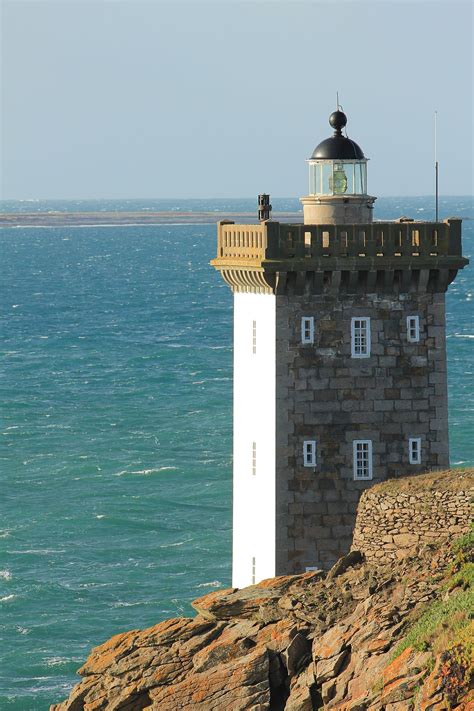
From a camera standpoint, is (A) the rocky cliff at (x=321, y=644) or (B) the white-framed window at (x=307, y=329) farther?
(B) the white-framed window at (x=307, y=329)

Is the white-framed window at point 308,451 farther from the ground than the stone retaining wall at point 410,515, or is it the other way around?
the white-framed window at point 308,451

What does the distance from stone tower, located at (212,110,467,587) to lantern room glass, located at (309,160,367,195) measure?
49.8 inches

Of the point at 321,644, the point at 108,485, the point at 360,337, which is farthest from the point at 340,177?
the point at 108,485

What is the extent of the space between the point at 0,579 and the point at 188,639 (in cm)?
2793

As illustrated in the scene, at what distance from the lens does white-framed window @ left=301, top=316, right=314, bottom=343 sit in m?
40.7

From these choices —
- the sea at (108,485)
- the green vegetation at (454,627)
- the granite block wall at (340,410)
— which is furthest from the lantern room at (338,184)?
the sea at (108,485)

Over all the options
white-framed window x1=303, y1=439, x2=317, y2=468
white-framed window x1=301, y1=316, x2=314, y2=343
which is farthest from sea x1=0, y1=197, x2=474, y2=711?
white-framed window x1=301, y1=316, x2=314, y2=343

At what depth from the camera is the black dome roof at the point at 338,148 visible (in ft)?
138

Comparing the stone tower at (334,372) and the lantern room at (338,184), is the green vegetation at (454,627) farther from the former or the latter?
the lantern room at (338,184)

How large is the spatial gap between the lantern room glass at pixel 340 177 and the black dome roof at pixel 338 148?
0.37ft

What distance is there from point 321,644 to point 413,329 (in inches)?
372

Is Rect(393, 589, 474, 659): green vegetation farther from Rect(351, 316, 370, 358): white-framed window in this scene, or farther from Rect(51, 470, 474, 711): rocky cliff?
Rect(351, 316, 370, 358): white-framed window

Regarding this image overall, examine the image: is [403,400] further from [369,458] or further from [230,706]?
[230,706]

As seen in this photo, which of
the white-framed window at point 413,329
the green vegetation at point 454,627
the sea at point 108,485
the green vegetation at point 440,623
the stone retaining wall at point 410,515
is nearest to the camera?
the green vegetation at point 454,627
